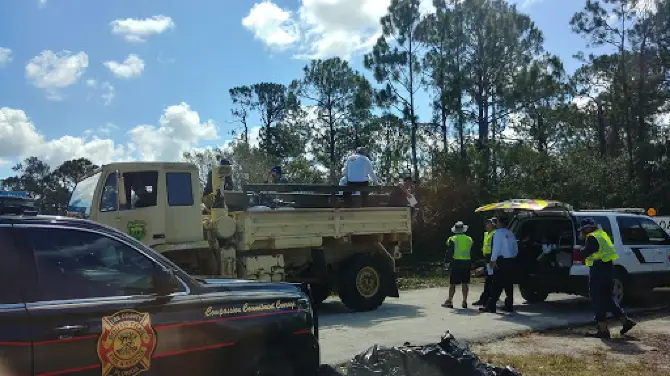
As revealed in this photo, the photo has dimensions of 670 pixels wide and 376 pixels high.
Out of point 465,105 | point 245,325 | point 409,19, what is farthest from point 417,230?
point 245,325

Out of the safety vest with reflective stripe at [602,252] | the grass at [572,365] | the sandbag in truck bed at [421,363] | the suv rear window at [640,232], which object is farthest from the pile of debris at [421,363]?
the suv rear window at [640,232]

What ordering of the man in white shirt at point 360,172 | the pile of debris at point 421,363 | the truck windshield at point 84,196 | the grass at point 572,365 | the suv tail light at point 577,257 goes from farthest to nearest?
the man in white shirt at point 360,172
the suv tail light at point 577,257
the truck windshield at point 84,196
the grass at point 572,365
the pile of debris at point 421,363

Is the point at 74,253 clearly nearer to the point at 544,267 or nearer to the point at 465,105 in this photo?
the point at 544,267

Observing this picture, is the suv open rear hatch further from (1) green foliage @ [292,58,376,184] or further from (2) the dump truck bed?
(1) green foliage @ [292,58,376,184]

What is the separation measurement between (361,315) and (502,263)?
270 cm

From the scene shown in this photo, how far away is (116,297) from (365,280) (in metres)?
7.94

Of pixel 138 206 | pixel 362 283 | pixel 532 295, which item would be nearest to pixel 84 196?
pixel 138 206

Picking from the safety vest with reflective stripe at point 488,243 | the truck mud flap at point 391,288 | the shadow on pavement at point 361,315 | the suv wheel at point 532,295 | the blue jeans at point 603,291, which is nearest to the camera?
the blue jeans at point 603,291

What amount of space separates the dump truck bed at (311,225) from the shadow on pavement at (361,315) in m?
1.37

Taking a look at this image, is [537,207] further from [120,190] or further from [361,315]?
[120,190]

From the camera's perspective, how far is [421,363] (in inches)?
214

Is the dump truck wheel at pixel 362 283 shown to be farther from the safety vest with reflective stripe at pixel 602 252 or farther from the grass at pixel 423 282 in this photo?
the grass at pixel 423 282

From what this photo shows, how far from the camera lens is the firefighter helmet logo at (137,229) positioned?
30.8 feet

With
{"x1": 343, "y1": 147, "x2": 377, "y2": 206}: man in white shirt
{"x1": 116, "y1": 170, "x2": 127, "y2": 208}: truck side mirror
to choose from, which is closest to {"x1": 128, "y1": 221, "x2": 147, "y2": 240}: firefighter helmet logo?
{"x1": 116, "y1": 170, "x2": 127, "y2": 208}: truck side mirror
